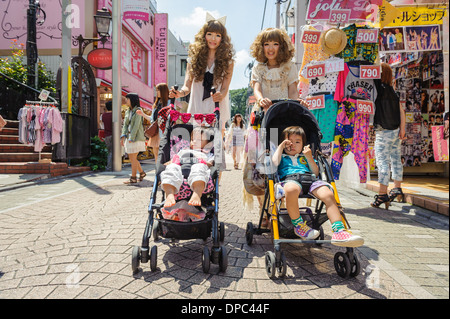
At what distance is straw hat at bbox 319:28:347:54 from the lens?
434cm

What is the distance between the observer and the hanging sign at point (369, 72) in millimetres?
4184

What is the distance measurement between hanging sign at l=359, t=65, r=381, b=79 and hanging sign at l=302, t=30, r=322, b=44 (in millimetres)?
801

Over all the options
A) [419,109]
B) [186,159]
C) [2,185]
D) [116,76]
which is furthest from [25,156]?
[419,109]

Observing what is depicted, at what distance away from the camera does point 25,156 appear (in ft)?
27.0

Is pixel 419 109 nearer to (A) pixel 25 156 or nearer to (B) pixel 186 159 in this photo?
(B) pixel 186 159

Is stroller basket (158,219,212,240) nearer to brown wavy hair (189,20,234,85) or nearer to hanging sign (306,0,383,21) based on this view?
brown wavy hair (189,20,234,85)

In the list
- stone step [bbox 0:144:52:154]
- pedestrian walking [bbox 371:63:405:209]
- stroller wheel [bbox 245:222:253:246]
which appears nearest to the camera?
stroller wheel [bbox 245:222:253:246]

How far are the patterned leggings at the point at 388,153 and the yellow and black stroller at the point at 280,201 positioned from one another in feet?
6.16

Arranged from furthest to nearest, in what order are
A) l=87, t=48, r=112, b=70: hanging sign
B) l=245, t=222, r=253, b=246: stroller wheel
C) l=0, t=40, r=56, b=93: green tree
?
1. l=0, t=40, r=56, b=93: green tree
2. l=87, t=48, r=112, b=70: hanging sign
3. l=245, t=222, r=253, b=246: stroller wheel

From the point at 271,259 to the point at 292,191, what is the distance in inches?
21.3

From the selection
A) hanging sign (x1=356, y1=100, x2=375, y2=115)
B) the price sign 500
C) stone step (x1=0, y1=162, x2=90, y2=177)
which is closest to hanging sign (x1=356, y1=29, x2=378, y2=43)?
the price sign 500

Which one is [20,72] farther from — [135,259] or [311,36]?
[135,259]

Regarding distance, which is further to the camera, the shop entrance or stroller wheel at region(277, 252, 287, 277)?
the shop entrance

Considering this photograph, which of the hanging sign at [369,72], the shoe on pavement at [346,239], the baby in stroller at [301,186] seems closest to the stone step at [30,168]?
the baby in stroller at [301,186]
